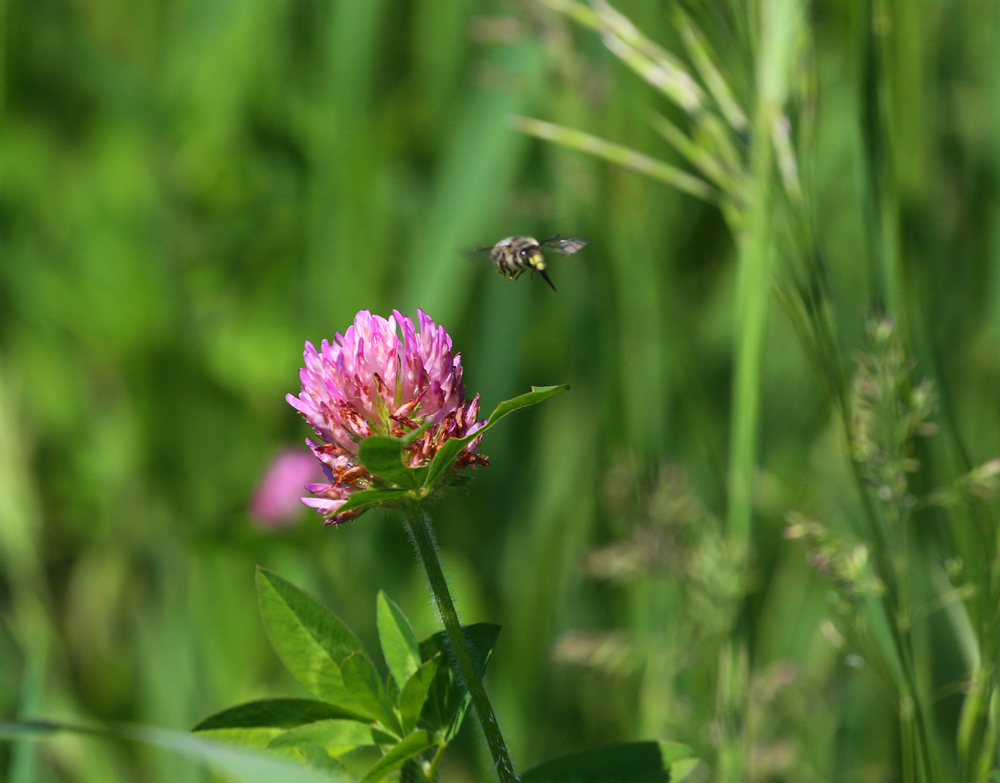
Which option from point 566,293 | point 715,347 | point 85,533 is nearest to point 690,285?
point 715,347

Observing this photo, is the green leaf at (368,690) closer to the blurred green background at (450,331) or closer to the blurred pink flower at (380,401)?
the blurred pink flower at (380,401)

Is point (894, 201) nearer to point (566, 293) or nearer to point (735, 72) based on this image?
point (735, 72)

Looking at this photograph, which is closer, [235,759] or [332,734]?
[235,759]

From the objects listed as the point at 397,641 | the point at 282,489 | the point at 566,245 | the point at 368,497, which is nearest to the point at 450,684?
the point at 397,641

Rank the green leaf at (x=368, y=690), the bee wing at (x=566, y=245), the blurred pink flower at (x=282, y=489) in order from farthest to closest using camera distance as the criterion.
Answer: the blurred pink flower at (x=282, y=489) → the bee wing at (x=566, y=245) → the green leaf at (x=368, y=690)

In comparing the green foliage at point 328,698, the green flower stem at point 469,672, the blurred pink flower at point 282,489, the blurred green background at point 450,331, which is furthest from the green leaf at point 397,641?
the blurred pink flower at point 282,489

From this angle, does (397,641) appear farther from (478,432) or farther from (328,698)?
(478,432)

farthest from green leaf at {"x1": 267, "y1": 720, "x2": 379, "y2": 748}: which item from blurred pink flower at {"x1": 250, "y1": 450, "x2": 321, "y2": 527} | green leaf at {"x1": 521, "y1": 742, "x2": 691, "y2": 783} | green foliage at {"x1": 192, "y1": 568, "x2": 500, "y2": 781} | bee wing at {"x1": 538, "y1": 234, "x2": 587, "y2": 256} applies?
blurred pink flower at {"x1": 250, "y1": 450, "x2": 321, "y2": 527}
